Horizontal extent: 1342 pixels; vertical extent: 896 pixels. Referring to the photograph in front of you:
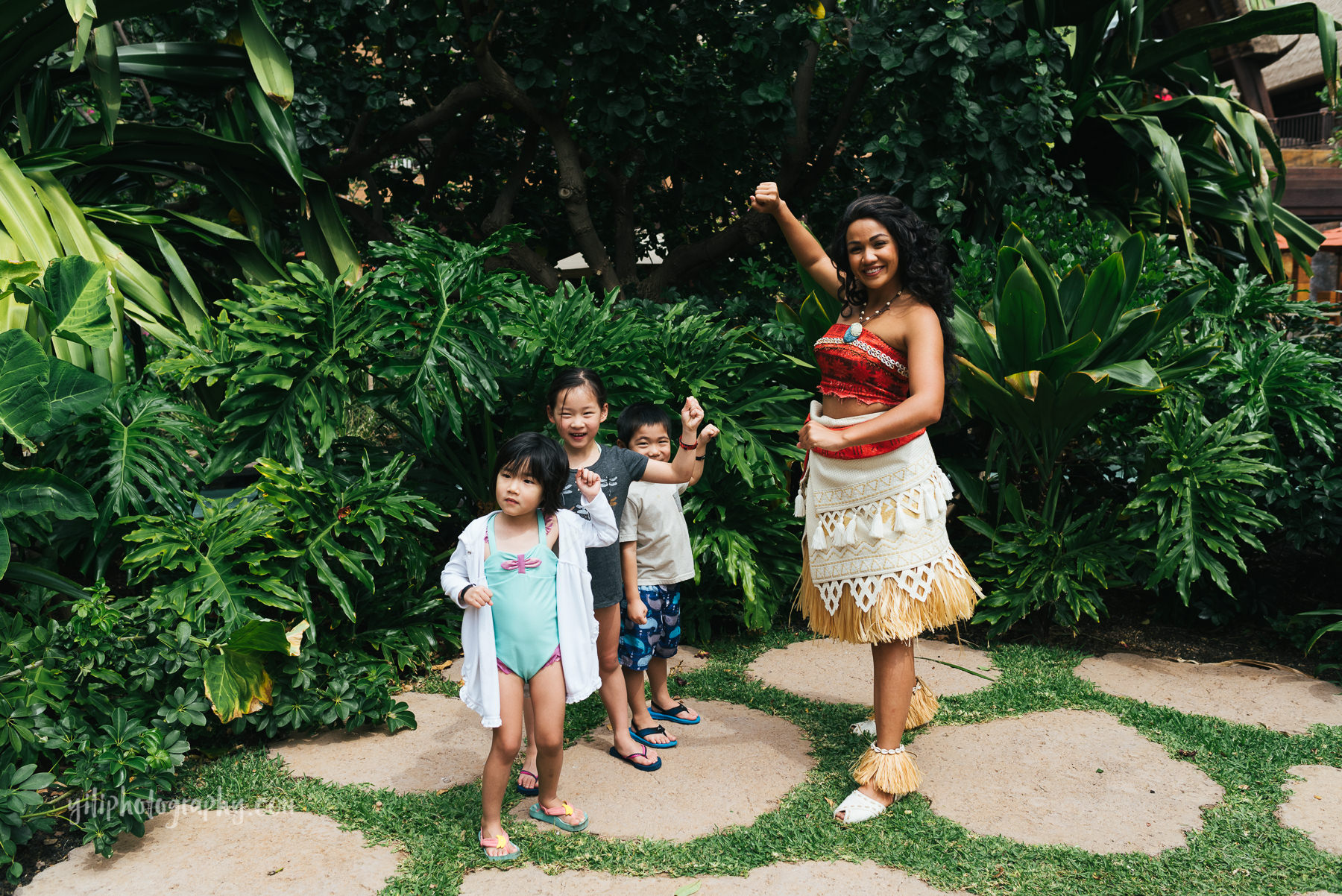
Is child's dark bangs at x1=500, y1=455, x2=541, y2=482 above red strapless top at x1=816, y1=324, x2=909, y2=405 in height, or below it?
below

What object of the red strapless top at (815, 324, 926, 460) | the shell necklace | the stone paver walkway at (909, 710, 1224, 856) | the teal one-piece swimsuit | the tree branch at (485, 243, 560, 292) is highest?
the tree branch at (485, 243, 560, 292)

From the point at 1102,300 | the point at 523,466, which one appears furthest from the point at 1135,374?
the point at 523,466

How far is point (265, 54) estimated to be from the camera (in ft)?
14.7

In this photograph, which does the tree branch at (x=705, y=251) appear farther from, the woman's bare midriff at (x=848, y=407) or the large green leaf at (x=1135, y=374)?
the woman's bare midriff at (x=848, y=407)

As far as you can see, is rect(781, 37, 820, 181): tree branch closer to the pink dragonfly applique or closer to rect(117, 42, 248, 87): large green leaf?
rect(117, 42, 248, 87): large green leaf

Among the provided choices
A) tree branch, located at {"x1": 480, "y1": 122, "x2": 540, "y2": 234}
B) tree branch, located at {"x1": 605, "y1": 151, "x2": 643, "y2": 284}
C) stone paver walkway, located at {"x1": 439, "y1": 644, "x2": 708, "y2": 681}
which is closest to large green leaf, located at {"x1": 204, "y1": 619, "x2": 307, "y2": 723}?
stone paver walkway, located at {"x1": 439, "y1": 644, "x2": 708, "y2": 681}

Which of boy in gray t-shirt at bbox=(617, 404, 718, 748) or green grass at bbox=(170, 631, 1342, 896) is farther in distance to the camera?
boy in gray t-shirt at bbox=(617, 404, 718, 748)

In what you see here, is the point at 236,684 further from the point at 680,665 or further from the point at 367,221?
the point at 367,221

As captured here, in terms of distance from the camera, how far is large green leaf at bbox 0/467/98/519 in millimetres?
2996

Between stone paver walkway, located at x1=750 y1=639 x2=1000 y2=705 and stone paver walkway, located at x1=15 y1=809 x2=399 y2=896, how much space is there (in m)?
1.86

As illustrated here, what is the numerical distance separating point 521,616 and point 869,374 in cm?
126

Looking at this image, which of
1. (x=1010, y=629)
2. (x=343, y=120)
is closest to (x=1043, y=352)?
(x=1010, y=629)

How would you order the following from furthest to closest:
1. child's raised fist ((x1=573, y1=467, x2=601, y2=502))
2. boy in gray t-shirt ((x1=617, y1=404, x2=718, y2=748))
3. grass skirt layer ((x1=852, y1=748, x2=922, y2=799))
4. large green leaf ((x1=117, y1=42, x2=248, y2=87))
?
large green leaf ((x1=117, y1=42, x2=248, y2=87)) < boy in gray t-shirt ((x1=617, y1=404, x2=718, y2=748)) < grass skirt layer ((x1=852, y1=748, x2=922, y2=799)) < child's raised fist ((x1=573, y1=467, x2=601, y2=502))

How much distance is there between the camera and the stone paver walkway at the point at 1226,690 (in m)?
3.56
